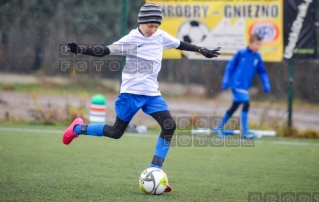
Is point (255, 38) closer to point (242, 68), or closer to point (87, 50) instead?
point (242, 68)

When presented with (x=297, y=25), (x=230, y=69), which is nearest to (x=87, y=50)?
(x=230, y=69)

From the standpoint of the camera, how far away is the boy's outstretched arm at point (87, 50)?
571 centimetres

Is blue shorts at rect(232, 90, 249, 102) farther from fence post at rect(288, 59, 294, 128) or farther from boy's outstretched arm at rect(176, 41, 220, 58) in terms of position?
boy's outstretched arm at rect(176, 41, 220, 58)

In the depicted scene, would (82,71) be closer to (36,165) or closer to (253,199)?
(36,165)

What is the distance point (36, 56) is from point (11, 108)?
1896 millimetres

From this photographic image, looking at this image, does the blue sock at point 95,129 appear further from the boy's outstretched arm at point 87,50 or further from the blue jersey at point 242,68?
the blue jersey at point 242,68

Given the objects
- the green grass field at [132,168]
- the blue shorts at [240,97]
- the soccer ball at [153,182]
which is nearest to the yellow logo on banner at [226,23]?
the blue shorts at [240,97]

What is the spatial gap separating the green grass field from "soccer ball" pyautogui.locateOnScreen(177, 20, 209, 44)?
2.15 m

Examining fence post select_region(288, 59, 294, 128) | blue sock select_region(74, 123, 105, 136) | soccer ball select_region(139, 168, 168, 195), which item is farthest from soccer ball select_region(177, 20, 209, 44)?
soccer ball select_region(139, 168, 168, 195)

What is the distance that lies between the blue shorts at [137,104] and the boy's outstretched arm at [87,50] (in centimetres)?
58

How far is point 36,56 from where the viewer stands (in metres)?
13.1

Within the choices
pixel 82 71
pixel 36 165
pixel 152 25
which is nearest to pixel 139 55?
pixel 152 25

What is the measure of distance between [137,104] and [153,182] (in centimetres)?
90

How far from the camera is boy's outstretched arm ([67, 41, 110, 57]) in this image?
5.71m
